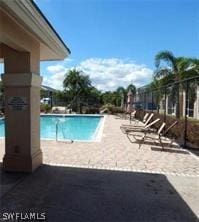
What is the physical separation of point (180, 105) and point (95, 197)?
50.8ft

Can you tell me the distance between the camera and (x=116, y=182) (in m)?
5.41

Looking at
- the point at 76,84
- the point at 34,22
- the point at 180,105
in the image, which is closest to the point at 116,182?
the point at 34,22

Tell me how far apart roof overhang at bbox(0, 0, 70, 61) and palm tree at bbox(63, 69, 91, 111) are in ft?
85.9

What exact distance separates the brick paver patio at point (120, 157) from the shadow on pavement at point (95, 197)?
2.31 ft

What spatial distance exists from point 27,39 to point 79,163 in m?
3.13

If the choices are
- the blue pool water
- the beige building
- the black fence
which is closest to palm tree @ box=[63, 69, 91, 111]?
the blue pool water

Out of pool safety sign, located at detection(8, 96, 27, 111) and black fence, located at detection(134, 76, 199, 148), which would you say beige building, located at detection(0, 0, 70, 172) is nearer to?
pool safety sign, located at detection(8, 96, 27, 111)

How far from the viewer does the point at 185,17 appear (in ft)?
32.7

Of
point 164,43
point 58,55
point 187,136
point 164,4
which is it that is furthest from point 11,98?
point 164,43

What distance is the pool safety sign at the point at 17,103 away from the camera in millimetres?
5887

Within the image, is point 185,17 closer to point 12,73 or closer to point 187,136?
point 187,136

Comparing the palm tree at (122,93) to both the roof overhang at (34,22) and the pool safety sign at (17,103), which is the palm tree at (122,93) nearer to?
the roof overhang at (34,22)

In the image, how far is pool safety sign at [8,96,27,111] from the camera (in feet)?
19.3

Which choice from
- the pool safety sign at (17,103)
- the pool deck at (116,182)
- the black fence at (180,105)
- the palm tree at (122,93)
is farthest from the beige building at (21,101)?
the palm tree at (122,93)
